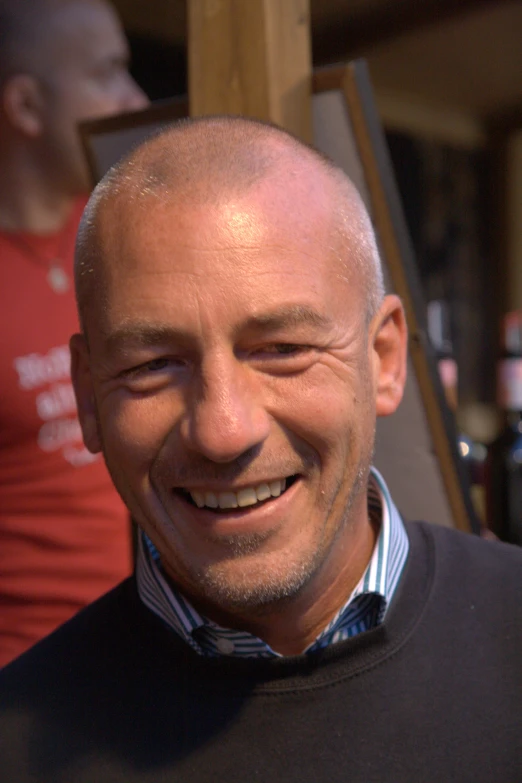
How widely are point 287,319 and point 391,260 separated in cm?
40

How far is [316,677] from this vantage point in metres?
1.03

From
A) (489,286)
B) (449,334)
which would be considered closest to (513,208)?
(489,286)

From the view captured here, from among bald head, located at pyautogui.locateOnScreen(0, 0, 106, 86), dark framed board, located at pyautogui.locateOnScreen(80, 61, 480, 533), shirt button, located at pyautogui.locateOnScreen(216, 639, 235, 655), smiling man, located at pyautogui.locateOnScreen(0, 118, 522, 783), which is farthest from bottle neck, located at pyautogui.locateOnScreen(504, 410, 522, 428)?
shirt button, located at pyautogui.locateOnScreen(216, 639, 235, 655)

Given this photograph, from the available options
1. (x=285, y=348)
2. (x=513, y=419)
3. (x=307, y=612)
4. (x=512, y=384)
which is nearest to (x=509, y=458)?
(x=513, y=419)

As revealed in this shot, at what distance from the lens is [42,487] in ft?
5.74

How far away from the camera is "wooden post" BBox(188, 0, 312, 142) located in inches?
51.3


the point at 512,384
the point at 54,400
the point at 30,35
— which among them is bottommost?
the point at 512,384

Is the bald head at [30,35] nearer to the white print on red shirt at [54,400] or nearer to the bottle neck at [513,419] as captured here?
the white print on red shirt at [54,400]

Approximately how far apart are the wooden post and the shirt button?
0.73 meters

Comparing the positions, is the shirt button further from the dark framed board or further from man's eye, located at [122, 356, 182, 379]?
the dark framed board

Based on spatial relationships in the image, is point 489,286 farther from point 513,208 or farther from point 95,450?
point 95,450

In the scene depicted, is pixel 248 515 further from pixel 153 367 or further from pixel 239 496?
pixel 153 367

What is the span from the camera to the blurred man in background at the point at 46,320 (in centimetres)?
172

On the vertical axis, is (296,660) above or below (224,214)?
below
